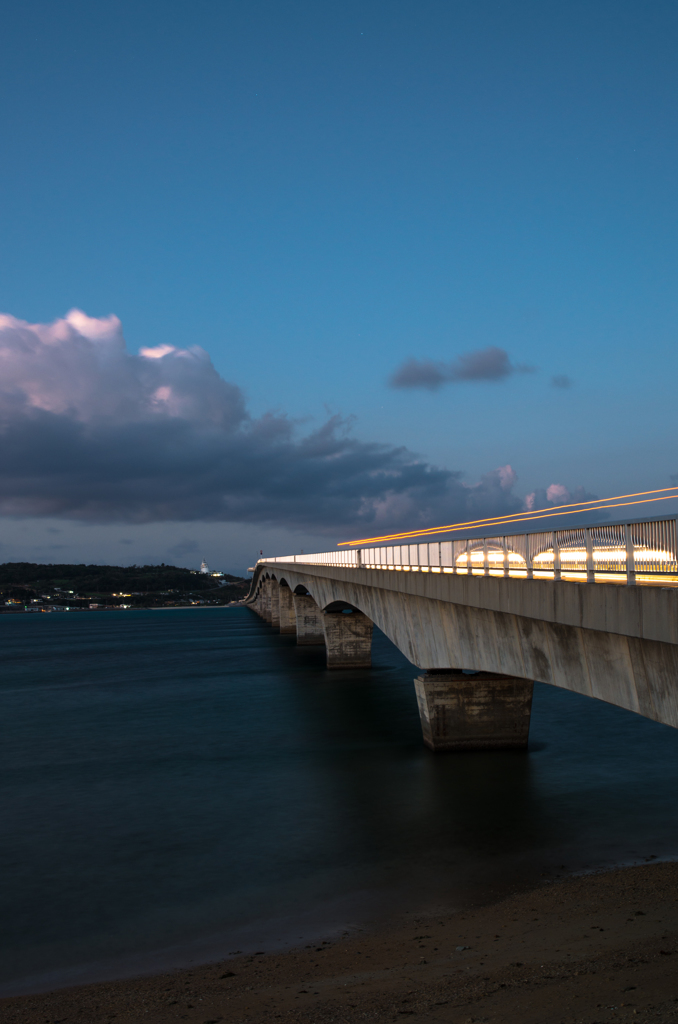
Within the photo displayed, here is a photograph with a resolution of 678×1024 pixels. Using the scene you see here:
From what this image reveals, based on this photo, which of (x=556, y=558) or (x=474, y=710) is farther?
(x=474, y=710)

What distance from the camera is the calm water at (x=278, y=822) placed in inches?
539

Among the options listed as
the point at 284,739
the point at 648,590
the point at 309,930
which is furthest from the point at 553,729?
the point at 648,590

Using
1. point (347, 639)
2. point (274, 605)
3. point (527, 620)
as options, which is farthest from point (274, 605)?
point (527, 620)

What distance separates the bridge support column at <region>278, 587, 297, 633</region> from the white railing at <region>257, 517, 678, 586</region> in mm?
80424

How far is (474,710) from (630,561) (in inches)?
548

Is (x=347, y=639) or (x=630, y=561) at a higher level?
(x=630, y=561)

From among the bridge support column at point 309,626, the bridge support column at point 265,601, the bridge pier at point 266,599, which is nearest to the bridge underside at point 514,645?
the bridge support column at point 309,626

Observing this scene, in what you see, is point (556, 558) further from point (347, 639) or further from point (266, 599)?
point (266, 599)

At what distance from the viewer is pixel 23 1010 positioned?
412 inches

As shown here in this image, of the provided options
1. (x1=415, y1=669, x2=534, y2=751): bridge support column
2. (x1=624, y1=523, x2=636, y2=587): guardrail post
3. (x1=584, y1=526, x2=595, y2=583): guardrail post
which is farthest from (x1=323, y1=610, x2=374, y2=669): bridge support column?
(x1=624, y1=523, x2=636, y2=587): guardrail post

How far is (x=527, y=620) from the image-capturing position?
1619 cm

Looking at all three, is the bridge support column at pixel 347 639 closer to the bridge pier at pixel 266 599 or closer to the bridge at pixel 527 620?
the bridge at pixel 527 620

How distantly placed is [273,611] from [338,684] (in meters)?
78.9

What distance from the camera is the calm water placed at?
1370cm
